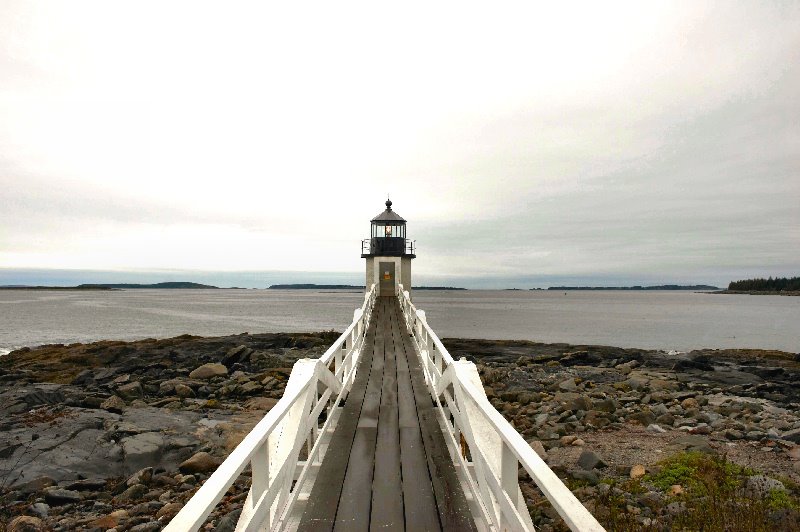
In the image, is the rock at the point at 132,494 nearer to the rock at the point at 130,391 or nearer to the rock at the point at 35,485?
the rock at the point at 35,485

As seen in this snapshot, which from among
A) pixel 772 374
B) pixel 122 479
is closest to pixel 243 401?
pixel 122 479

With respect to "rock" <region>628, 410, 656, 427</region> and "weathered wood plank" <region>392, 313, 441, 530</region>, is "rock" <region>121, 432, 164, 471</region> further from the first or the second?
"rock" <region>628, 410, 656, 427</region>

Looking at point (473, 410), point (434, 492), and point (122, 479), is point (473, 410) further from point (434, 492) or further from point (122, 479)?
point (122, 479)

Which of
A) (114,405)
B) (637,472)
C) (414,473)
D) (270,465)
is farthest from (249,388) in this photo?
(270,465)

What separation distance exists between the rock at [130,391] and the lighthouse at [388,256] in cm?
1209

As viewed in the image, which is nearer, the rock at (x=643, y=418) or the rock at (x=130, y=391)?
the rock at (x=643, y=418)

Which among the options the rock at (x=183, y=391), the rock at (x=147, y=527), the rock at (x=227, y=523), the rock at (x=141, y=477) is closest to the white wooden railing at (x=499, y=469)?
the rock at (x=227, y=523)

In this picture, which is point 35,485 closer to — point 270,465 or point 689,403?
point 270,465

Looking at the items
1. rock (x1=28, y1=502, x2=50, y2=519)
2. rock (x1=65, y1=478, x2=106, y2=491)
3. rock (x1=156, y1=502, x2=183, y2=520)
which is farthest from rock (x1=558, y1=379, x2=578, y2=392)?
rock (x1=28, y1=502, x2=50, y2=519)

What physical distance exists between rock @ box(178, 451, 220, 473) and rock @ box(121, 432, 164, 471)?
36.0 inches

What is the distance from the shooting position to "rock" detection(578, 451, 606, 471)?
340 inches

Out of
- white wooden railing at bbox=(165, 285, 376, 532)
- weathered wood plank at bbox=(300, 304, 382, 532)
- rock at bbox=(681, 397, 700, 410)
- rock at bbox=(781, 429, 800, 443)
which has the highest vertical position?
white wooden railing at bbox=(165, 285, 376, 532)

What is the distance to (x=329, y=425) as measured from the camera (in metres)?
6.00

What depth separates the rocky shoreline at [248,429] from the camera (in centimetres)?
726
